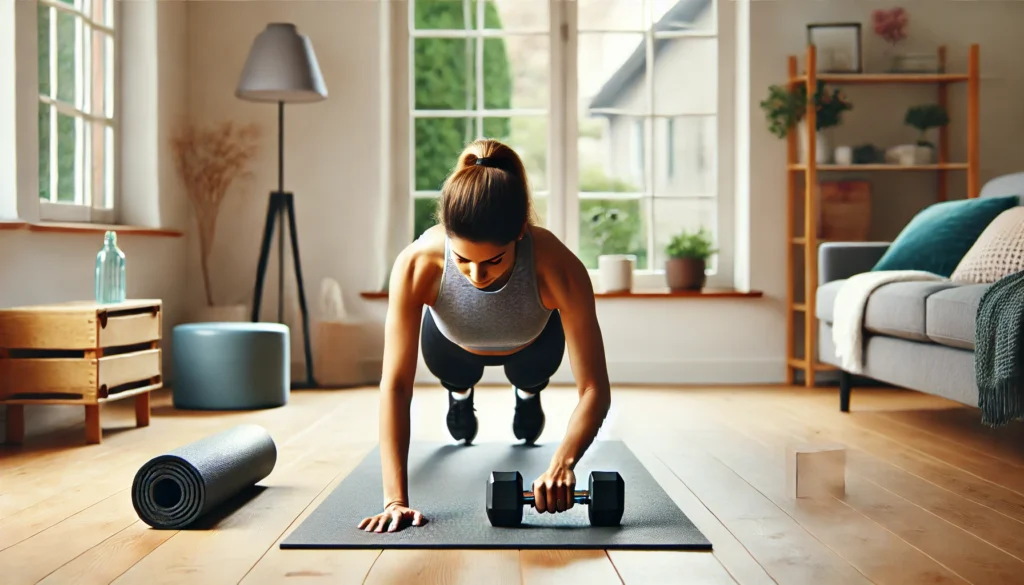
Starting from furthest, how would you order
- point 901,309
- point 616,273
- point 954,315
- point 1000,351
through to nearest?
point 616,273 < point 901,309 < point 954,315 < point 1000,351

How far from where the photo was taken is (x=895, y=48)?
5.01 meters

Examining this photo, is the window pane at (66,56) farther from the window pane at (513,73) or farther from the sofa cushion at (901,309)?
the sofa cushion at (901,309)

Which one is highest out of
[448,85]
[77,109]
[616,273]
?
[448,85]

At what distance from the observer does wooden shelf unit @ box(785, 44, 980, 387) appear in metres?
4.70

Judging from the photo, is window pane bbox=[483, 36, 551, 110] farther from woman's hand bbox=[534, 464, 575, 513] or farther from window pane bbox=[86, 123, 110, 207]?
woman's hand bbox=[534, 464, 575, 513]

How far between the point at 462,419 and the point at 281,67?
2.16 meters

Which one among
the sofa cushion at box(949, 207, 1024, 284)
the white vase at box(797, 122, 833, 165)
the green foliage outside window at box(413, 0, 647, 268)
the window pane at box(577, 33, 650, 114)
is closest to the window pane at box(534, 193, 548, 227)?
the green foliage outside window at box(413, 0, 647, 268)

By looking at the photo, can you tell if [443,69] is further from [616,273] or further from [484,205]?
[484,205]

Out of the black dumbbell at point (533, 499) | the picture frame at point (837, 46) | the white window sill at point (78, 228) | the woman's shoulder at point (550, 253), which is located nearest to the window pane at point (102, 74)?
the white window sill at point (78, 228)

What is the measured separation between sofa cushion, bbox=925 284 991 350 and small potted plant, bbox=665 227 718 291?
5.81 feet

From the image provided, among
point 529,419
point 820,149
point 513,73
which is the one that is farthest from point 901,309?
point 513,73

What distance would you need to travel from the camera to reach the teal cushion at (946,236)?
3865 millimetres

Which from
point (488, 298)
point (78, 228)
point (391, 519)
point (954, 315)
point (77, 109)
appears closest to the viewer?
point (391, 519)

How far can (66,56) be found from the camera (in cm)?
400
